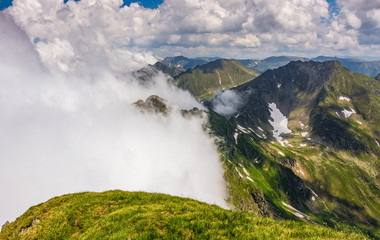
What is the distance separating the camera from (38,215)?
24.3 meters

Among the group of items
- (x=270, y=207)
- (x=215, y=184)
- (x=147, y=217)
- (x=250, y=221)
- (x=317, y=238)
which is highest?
(x=215, y=184)

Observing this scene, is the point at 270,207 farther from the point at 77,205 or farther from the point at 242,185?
the point at 77,205

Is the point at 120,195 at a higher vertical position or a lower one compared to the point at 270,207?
higher

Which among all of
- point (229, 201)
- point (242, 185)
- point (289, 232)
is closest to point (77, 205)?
point (289, 232)

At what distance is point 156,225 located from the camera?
1421 centimetres

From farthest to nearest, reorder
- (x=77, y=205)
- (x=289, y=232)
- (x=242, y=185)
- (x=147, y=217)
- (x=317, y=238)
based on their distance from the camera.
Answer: (x=242, y=185)
(x=77, y=205)
(x=147, y=217)
(x=289, y=232)
(x=317, y=238)

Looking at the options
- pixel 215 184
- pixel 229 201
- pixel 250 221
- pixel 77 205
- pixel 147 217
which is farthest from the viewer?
pixel 215 184

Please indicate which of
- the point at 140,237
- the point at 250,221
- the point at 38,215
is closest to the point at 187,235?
the point at 140,237

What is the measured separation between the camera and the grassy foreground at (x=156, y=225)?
12062mm

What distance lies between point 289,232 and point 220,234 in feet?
14.1

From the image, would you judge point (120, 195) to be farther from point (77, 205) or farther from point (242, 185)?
point (242, 185)

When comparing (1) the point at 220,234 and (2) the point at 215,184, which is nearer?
(1) the point at 220,234

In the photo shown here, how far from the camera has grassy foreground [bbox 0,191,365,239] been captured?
39.6 ft

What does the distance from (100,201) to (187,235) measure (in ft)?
57.2
